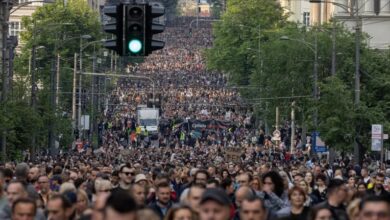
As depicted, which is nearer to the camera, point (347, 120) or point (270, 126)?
point (347, 120)

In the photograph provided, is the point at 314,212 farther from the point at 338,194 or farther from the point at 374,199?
the point at 338,194

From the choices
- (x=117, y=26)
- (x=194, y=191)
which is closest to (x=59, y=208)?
(x=194, y=191)

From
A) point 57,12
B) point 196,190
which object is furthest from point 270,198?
point 57,12

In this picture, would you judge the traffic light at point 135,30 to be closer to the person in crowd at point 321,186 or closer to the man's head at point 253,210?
the person in crowd at point 321,186

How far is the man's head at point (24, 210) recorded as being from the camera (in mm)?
16656

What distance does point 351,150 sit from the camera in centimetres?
6181

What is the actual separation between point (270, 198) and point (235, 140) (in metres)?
86.7

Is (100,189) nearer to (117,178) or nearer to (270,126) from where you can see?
(117,178)

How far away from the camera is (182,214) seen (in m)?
15.5

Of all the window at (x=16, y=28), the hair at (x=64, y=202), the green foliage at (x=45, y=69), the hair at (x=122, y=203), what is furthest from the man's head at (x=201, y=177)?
the window at (x=16, y=28)

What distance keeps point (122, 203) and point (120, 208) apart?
0.11 metres

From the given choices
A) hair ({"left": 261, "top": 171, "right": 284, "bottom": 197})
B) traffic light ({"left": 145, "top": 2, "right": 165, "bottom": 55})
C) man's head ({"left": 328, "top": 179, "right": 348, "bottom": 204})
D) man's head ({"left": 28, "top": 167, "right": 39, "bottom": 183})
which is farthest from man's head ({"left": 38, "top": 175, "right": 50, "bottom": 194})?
man's head ({"left": 328, "top": 179, "right": 348, "bottom": 204})

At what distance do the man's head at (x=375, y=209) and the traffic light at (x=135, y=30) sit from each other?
11.9 meters

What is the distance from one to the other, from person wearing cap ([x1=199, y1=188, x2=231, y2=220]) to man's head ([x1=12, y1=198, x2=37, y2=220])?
2.19 m
